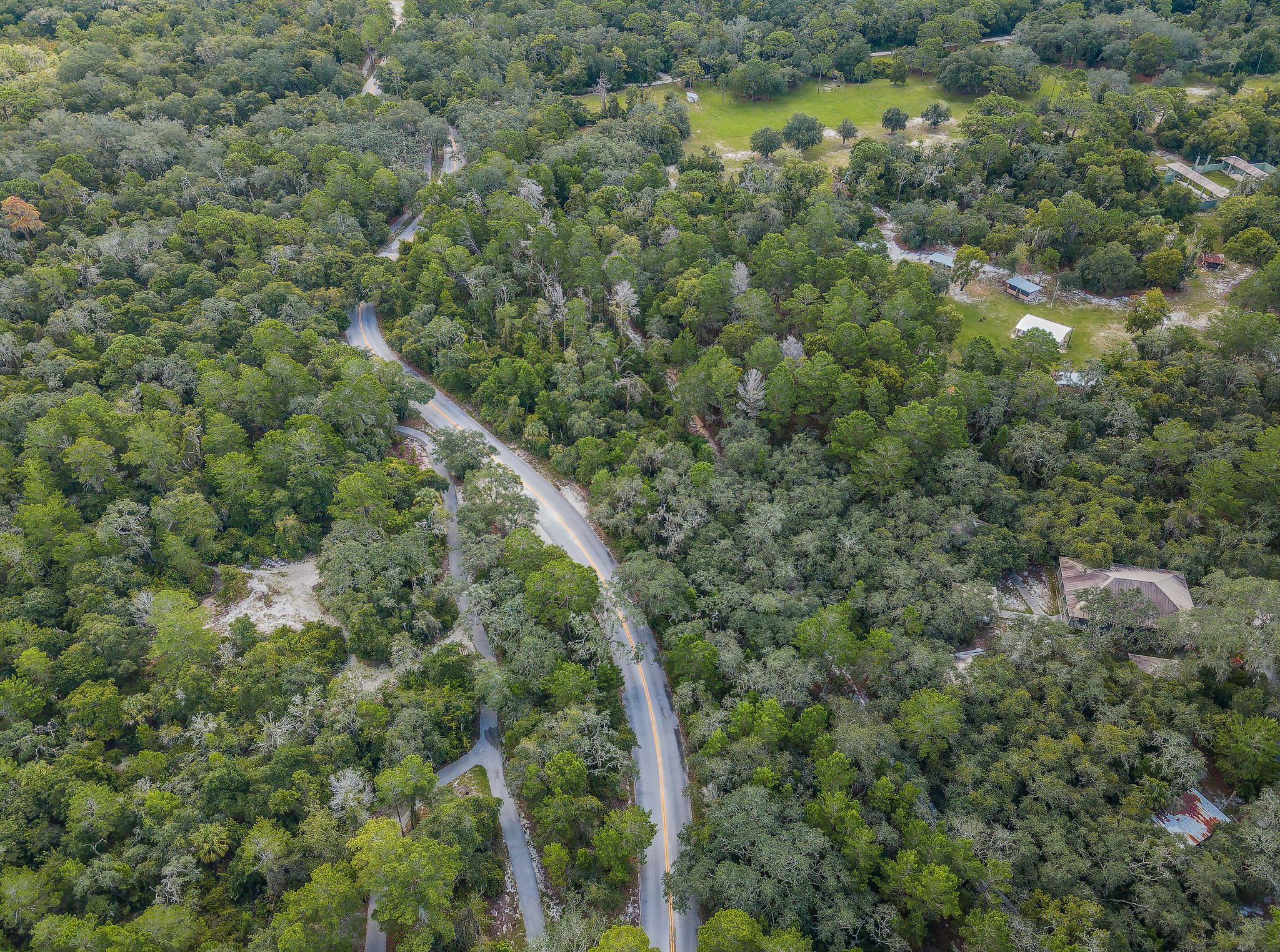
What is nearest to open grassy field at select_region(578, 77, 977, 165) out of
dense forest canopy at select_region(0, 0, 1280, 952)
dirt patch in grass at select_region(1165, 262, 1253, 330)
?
dense forest canopy at select_region(0, 0, 1280, 952)

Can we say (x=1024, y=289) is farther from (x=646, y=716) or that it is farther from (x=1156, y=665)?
(x=646, y=716)

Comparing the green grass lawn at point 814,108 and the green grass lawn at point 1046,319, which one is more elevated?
the green grass lawn at point 814,108

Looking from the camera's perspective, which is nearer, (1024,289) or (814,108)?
(1024,289)

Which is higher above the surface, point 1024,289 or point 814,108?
point 814,108

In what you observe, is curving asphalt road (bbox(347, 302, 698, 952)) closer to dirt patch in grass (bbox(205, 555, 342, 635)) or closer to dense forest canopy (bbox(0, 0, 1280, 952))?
dense forest canopy (bbox(0, 0, 1280, 952))

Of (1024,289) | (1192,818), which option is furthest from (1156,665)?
(1024,289)

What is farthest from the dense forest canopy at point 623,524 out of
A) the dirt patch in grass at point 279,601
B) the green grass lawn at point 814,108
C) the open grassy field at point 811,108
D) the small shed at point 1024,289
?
the green grass lawn at point 814,108

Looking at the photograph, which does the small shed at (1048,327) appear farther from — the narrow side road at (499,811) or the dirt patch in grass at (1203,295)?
the narrow side road at (499,811)
